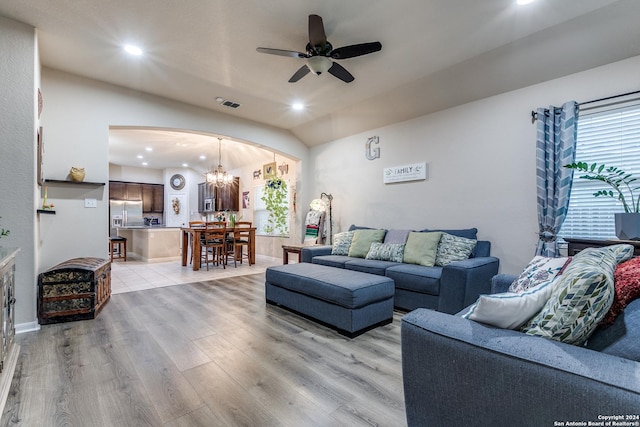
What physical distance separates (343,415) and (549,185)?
129 inches

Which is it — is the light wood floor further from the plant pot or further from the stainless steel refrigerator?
the stainless steel refrigerator

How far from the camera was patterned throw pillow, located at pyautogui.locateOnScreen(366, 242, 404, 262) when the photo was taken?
3.94 metres

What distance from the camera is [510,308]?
1.13 metres

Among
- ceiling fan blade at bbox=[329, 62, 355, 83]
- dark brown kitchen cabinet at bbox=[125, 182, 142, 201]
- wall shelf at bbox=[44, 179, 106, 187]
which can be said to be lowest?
wall shelf at bbox=[44, 179, 106, 187]

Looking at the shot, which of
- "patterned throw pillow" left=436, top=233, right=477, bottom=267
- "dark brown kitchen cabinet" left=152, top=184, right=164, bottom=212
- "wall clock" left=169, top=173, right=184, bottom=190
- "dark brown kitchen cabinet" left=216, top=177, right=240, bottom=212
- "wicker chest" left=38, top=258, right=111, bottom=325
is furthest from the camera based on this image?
"wall clock" left=169, top=173, right=184, bottom=190

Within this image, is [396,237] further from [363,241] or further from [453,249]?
[453,249]

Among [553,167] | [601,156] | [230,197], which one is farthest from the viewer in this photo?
[230,197]

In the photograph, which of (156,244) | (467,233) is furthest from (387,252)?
(156,244)

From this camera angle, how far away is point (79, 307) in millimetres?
3043

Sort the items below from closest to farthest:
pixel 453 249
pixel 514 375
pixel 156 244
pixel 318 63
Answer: pixel 514 375 → pixel 318 63 → pixel 453 249 → pixel 156 244

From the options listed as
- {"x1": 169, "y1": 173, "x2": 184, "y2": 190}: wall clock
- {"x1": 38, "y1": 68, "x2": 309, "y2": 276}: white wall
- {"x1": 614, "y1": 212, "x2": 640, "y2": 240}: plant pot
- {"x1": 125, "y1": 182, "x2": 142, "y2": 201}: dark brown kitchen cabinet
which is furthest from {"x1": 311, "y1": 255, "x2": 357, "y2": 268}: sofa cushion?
{"x1": 125, "y1": 182, "x2": 142, "y2": 201}: dark brown kitchen cabinet

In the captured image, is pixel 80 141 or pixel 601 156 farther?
pixel 80 141

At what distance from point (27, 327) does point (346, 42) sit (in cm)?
423

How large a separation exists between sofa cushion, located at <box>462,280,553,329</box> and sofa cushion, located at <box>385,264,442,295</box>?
198 cm
